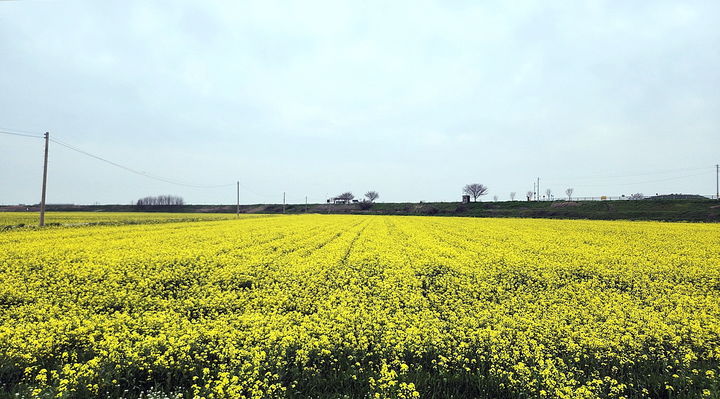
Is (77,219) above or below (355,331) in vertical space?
above

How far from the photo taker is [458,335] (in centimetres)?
681

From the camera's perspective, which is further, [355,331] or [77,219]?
[77,219]

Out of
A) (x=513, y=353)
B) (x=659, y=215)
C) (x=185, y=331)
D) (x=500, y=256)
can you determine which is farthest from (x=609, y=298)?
(x=659, y=215)

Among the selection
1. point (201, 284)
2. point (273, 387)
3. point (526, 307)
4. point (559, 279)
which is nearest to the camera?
point (273, 387)

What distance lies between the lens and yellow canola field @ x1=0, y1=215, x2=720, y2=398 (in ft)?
17.2

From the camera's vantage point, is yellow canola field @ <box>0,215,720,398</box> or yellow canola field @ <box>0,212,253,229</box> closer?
yellow canola field @ <box>0,215,720,398</box>

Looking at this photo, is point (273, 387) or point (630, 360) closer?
point (273, 387)

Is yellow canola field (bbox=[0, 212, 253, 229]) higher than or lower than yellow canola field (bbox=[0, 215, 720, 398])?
higher

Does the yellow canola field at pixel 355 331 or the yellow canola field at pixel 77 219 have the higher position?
the yellow canola field at pixel 77 219

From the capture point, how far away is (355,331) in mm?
Result: 7148

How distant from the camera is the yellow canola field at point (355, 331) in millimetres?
5250

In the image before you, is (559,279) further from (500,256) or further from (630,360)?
(630,360)

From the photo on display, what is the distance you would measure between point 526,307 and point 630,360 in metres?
2.88

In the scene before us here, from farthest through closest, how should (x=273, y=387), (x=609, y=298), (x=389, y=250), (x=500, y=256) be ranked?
(x=389, y=250)
(x=500, y=256)
(x=609, y=298)
(x=273, y=387)
